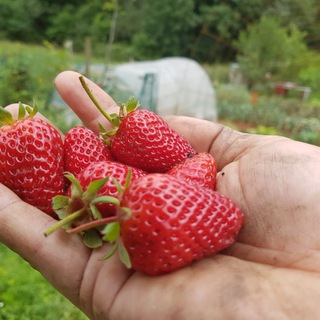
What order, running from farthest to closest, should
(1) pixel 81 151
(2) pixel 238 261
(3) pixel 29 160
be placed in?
(1) pixel 81 151, (3) pixel 29 160, (2) pixel 238 261

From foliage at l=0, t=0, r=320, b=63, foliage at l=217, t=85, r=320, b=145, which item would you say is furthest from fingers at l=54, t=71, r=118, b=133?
foliage at l=0, t=0, r=320, b=63

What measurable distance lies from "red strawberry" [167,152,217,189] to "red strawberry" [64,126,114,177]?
309 millimetres

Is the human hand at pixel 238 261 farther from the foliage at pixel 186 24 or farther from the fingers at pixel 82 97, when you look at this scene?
the foliage at pixel 186 24

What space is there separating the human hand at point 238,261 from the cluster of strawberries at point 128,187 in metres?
0.06

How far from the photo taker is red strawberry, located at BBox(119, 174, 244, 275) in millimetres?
1336

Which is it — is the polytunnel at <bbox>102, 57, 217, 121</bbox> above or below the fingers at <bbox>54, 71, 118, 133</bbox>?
below

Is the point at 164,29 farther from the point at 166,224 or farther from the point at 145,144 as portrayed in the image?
the point at 166,224

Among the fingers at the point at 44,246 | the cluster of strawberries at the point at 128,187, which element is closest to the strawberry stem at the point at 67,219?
the cluster of strawberries at the point at 128,187

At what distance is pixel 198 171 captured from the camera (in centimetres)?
179

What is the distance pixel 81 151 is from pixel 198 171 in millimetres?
482

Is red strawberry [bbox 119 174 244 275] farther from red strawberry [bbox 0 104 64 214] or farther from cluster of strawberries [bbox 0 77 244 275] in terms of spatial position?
red strawberry [bbox 0 104 64 214]

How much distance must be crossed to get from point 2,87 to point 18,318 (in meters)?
4.01

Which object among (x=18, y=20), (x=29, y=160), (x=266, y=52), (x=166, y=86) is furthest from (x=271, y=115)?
(x=18, y=20)

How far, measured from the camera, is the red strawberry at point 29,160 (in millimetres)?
1731
